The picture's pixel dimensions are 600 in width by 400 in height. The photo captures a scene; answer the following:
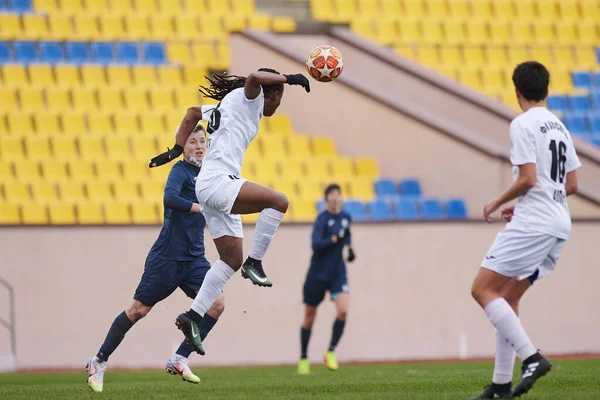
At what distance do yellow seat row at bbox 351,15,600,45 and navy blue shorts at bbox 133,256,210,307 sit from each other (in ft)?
43.3

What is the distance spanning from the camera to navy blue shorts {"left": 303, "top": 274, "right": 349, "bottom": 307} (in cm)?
1402

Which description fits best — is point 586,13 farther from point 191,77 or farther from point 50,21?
point 50,21

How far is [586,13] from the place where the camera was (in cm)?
2388

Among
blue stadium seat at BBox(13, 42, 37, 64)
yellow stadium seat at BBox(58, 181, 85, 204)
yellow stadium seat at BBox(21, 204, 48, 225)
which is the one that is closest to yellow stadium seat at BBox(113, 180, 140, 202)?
yellow stadium seat at BBox(58, 181, 85, 204)

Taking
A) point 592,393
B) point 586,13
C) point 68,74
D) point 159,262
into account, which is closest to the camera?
point 592,393

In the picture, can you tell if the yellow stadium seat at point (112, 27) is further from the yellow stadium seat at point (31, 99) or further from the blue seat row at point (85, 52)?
the yellow stadium seat at point (31, 99)

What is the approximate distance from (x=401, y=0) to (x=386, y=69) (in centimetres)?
303

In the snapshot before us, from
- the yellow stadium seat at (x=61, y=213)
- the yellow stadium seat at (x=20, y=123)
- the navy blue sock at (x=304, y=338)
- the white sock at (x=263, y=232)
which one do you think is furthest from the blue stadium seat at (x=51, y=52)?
the white sock at (x=263, y=232)

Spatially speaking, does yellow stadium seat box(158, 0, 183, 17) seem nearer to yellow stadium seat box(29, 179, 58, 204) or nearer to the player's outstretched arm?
yellow stadium seat box(29, 179, 58, 204)

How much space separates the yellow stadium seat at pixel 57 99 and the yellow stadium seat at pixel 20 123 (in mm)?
535

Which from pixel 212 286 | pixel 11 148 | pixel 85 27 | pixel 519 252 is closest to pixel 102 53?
pixel 85 27

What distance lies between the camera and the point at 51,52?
Answer: 19516 mm

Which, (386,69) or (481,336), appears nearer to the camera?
(481,336)

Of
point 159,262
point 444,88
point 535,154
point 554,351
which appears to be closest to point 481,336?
point 554,351
